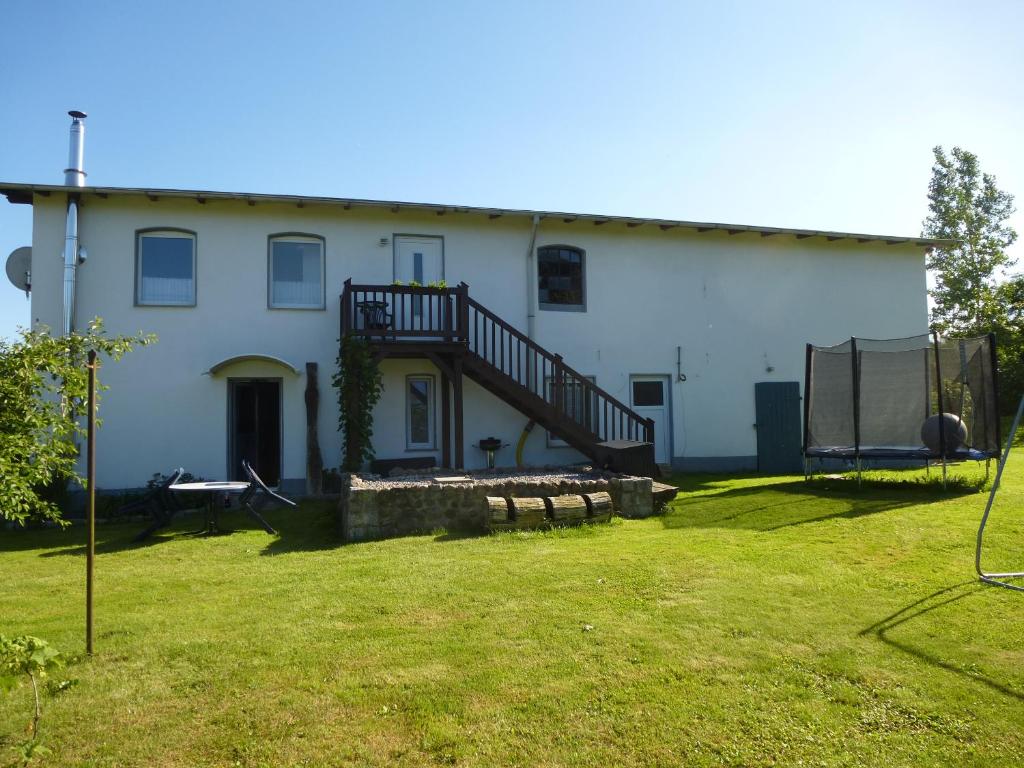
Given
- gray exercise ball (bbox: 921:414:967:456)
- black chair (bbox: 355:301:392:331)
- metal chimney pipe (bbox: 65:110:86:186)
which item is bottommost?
gray exercise ball (bbox: 921:414:967:456)

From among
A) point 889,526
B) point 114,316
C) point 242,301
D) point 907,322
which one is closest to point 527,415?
point 242,301

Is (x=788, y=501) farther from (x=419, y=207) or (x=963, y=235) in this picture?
(x=963, y=235)

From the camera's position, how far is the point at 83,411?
17.3 feet

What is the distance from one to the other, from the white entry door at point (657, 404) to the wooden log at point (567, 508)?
6220 mm

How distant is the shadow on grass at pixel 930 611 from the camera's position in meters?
3.46

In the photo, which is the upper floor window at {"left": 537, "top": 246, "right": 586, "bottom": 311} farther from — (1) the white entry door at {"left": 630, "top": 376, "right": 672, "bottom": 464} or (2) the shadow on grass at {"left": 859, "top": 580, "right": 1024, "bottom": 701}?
(2) the shadow on grass at {"left": 859, "top": 580, "right": 1024, "bottom": 701}

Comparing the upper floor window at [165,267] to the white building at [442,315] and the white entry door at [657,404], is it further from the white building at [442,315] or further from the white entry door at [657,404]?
the white entry door at [657,404]

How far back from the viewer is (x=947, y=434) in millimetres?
9812

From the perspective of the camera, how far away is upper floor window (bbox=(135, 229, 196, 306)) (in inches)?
461

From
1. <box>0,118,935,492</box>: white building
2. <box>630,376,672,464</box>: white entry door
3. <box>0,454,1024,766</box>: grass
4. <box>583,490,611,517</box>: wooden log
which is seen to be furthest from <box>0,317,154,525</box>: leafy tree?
<box>630,376,672,464</box>: white entry door

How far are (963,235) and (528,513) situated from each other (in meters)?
33.4

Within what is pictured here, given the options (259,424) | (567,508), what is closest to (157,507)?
(259,424)

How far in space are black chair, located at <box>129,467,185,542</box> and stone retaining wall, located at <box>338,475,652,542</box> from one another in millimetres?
2147

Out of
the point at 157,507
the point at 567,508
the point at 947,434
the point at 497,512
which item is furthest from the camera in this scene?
the point at 947,434
